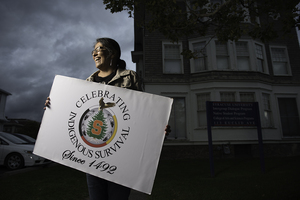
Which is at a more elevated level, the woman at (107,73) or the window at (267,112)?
the window at (267,112)

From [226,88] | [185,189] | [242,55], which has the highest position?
[242,55]

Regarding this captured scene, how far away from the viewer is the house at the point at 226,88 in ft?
34.8

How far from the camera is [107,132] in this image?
75.1 inches

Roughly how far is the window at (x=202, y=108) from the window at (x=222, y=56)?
82.6 inches

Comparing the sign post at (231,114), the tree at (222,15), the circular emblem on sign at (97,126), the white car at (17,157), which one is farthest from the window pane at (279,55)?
the white car at (17,157)

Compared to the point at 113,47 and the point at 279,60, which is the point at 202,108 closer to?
the point at 279,60

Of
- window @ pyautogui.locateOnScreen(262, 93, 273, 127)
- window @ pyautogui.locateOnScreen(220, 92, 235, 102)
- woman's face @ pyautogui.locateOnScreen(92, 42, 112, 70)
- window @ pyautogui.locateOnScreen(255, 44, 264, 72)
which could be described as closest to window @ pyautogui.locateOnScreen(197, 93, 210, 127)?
window @ pyautogui.locateOnScreen(220, 92, 235, 102)

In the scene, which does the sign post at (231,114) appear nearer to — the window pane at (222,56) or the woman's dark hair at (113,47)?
the woman's dark hair at (113,47)

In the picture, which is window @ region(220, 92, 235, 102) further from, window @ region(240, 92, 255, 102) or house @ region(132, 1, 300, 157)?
window @ region(240, 92, 255, 102)

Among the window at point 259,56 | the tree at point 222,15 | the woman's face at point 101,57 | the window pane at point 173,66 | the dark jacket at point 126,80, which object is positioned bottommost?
the dark jacket at point 126,80

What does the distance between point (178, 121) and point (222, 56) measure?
16.1 feet

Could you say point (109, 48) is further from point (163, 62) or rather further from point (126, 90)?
point (163, 62)

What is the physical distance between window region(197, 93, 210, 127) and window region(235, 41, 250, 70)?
2.90 meters

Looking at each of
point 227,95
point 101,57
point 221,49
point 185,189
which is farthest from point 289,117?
point 101,57
